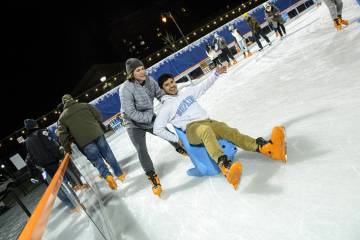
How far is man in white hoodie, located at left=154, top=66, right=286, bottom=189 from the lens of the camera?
2570 millimetres

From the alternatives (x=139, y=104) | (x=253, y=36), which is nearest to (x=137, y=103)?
(x=139, y=104)

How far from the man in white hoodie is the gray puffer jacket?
0.39 meters

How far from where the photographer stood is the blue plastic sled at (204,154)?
117 inches

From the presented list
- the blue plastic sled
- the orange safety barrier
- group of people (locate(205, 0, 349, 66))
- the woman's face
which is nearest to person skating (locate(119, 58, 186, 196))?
the woman's face

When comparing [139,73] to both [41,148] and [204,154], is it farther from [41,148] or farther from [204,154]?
[41,148]

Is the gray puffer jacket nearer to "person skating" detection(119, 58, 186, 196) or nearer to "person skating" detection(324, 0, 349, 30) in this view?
"person skating" detection(119, 58, 186, 196)

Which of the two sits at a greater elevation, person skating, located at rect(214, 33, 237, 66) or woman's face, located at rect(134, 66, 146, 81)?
woman's face, located at rect(134, 66, 146, 81)

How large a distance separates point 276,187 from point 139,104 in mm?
1816

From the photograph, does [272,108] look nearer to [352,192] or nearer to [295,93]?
[295,93]

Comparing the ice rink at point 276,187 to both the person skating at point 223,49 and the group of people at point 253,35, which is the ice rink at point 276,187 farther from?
the person skating at point 223,49

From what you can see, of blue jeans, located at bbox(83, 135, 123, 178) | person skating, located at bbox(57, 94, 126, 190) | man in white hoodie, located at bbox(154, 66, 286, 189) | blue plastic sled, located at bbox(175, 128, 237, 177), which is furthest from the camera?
blue jeans, located at bbox(83, 135, 123, 178)

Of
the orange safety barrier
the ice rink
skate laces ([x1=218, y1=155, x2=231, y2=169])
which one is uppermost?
the orange safety barrier

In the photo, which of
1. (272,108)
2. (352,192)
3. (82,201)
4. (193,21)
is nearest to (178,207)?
(82,201)

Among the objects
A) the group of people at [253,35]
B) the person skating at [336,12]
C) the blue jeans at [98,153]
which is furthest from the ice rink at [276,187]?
the group of people at [253,35]
